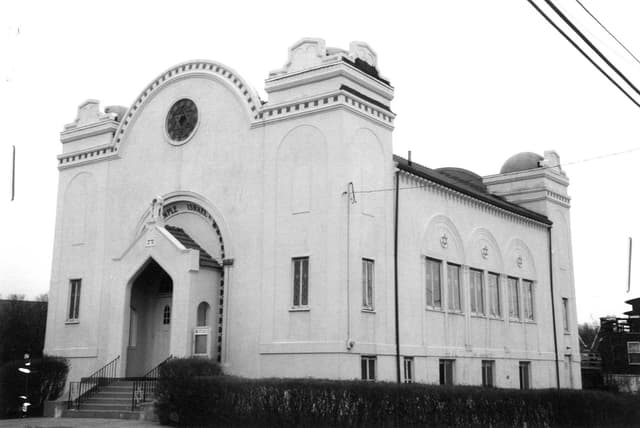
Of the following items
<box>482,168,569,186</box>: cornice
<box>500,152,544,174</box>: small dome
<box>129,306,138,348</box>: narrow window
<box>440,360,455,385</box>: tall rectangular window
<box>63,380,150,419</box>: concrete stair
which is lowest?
<box>63,380,150,419</box>: concrete stair

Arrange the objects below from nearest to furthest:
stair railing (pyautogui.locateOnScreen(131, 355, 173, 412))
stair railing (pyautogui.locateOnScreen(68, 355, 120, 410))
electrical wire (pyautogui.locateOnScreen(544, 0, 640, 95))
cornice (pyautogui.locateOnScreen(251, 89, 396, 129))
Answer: electrical wire (pyautogui.locateOnScreen(544, 0, 640, 95)) < stair railing (pyautogui.locateOnScreen(131, 355, 173, 412)) < cornice (pyautogui.locateOnScreen(251, 89, 396, 129)) < stair railing (pyautogui.locateOnScreen(68, 355, 120, 410))

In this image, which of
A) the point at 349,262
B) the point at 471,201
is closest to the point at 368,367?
the point at 349,262

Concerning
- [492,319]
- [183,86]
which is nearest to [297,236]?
[183,86]

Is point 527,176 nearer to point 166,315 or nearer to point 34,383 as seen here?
point 166,315

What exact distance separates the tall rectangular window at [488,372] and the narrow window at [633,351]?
1169 inches

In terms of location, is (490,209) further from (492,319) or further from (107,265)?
(107,265)

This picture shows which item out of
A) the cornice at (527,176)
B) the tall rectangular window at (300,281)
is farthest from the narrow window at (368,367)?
the cornice at (527,176)

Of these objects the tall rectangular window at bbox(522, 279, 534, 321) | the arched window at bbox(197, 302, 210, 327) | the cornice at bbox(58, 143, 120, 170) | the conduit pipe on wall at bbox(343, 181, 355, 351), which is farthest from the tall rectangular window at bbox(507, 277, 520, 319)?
the cornice at bbox(58, 143, 120, 170)

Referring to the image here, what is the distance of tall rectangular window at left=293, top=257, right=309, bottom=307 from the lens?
23.1 m

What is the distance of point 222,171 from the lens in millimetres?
26078

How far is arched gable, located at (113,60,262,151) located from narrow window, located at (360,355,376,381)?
8.70 meters

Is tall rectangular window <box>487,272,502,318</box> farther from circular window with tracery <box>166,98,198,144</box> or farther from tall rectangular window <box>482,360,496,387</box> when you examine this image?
circular window with tracery <box>166,98,198,144</box>

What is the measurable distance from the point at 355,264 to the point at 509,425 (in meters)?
6.38

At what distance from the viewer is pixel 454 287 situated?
93.7ft
